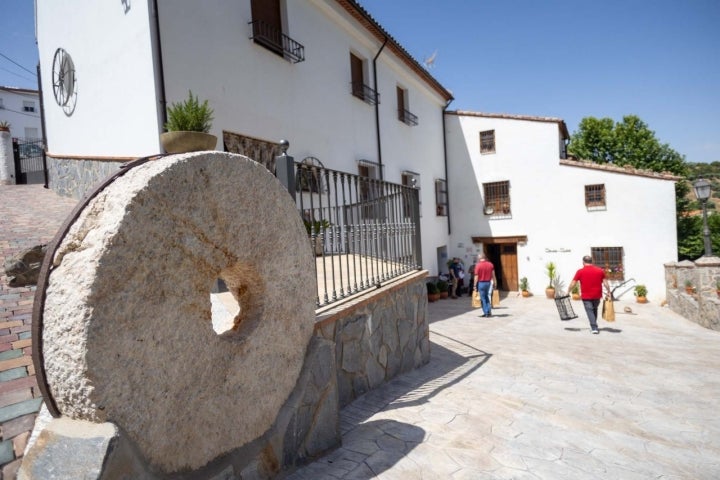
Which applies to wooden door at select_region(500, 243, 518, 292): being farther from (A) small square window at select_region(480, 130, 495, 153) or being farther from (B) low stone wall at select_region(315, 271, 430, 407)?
(B) low stone wall at select_region(315, 271, 430, 407)

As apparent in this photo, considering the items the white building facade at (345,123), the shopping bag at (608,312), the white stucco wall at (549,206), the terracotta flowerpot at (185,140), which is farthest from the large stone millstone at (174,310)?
the white stucco wall at (549,206)

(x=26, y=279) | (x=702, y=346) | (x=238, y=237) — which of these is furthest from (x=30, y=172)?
(x=702, y=346)

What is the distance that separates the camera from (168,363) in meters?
1.76

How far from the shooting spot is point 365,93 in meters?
10.5

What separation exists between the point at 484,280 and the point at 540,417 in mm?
6776

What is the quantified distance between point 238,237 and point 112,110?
17.7 ft

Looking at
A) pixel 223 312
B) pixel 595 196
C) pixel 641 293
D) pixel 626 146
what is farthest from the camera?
pixel 626 146

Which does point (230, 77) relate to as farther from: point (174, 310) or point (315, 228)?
point (174, 310)

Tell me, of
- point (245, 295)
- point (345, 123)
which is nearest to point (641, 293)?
point (345, 123)

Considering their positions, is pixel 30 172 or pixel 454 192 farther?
pixel 454 192

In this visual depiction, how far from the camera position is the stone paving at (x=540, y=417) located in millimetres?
2797

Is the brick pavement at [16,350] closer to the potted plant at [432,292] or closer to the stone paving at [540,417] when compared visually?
the stone paving at [540,417]

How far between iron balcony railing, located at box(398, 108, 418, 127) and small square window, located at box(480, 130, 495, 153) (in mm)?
4073

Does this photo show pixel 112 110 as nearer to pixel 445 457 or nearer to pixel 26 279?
pixel 26 279
